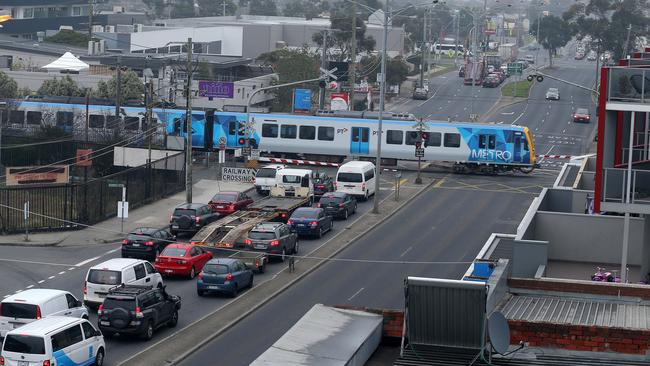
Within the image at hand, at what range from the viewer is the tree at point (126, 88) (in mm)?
87125

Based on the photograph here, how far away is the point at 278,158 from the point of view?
231 feet

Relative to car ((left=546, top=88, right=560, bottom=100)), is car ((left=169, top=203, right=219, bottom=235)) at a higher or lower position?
lower

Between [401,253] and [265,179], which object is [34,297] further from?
[265,179]

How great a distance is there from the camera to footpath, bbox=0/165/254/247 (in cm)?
4654

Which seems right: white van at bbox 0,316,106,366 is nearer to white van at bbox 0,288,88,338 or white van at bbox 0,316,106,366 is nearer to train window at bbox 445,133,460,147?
white van at bbox 0,288,88,338

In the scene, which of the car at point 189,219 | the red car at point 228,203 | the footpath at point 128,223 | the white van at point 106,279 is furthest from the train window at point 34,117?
the white van at point 106,279

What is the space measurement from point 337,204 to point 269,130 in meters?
Answer: 18.1

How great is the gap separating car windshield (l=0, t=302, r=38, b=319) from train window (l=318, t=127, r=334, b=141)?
40.1 m

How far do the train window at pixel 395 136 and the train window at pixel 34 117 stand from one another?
22.2 metres

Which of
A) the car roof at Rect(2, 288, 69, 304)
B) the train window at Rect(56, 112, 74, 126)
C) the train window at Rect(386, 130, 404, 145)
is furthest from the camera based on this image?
the train window at Rect(56, 112, 74, 126)

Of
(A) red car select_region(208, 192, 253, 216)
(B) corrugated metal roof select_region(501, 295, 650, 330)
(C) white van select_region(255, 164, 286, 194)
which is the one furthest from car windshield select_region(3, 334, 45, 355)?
(C) white van select_region(255, 164, 286, 194)

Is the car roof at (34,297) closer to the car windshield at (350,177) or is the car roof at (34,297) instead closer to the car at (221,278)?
the car at (221,278)

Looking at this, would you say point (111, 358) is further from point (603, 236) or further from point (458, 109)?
point (458, 109)

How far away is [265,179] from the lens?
59.2 meters
